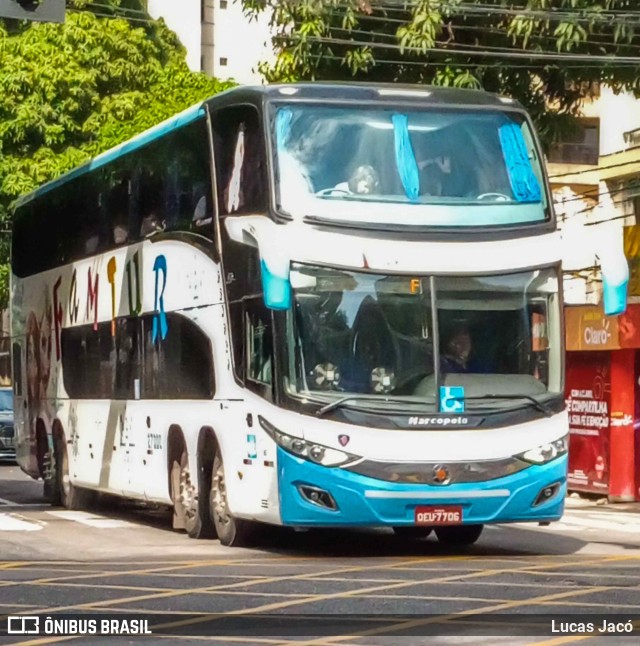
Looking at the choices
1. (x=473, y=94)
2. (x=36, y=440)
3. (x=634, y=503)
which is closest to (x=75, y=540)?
(x=473, y=94)

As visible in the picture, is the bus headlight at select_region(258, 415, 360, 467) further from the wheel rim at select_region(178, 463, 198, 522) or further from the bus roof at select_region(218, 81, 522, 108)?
the bus roof at select_region(218, 81, 522, 108)

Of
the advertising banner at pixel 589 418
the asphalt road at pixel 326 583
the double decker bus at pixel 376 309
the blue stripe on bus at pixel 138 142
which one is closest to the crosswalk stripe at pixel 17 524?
the asphalt road at pixel 326 583

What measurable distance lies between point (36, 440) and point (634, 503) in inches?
344

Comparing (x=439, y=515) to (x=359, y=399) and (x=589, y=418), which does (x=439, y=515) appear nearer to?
(x=359, y=399)

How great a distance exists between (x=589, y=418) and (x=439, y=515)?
1276cm

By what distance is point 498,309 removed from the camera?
1670 centimetres

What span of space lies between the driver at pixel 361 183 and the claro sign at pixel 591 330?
11.2 metres

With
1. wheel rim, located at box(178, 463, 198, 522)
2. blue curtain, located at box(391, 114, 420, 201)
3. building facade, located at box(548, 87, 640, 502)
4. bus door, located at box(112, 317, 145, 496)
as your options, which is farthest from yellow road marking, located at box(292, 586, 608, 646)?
building facade, located at box(548, 87, 640, 502)

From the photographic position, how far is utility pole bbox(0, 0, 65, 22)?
53.3 ft

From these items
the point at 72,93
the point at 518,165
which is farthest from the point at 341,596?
the point at 72,93

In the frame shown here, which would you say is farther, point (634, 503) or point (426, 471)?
point (634, 503)

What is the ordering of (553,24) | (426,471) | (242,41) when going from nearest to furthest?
1. (426,471)
2. (553,24)
3. (242,41)

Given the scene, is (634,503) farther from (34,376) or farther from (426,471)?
(426,471)

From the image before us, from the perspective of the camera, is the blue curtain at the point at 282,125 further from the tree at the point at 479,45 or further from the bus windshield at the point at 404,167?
the tree at the point at 479,45
